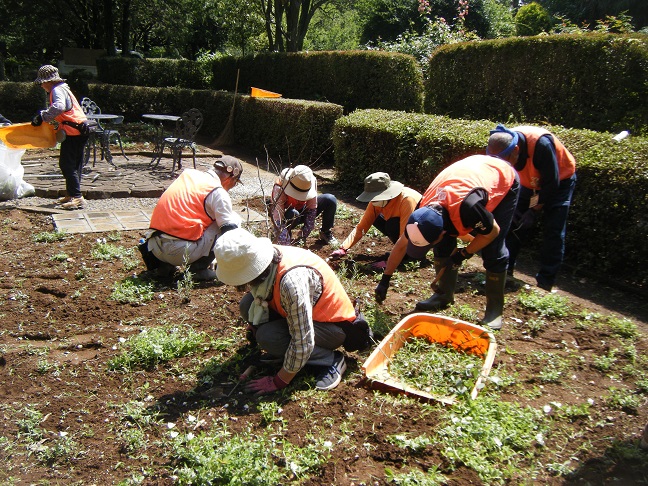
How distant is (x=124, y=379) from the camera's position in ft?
11.3

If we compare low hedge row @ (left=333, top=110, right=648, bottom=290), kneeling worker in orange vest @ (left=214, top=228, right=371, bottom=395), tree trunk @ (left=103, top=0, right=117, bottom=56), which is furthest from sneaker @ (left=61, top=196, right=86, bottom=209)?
tree trunk @ (left=103, top=0, right=117, bottom=56)

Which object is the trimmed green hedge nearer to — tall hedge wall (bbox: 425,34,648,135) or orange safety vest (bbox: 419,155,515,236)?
tall hedge wall (bbox: 425,34,648,135)

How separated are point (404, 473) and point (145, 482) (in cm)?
121

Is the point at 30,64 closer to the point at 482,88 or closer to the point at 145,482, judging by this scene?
the point at 482,88

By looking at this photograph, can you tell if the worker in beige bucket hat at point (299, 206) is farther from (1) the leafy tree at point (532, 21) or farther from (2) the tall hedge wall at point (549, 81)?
(1) the leafy tree at point (532, 21)

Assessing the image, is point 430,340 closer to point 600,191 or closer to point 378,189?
point 378,189

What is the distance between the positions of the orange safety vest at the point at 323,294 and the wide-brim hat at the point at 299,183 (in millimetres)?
1942

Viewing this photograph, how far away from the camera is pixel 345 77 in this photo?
516 inches

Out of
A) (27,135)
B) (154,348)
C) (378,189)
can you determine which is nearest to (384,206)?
(378,189)

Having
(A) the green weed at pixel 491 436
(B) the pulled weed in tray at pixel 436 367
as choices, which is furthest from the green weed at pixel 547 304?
(A) the green weed at pixel 491 436

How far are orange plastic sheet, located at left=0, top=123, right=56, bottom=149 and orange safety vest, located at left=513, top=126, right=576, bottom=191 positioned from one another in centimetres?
574

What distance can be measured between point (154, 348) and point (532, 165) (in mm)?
3231

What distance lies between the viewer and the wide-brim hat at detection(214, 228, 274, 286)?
2.89m

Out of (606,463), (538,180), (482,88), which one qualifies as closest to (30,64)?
(482,88)
